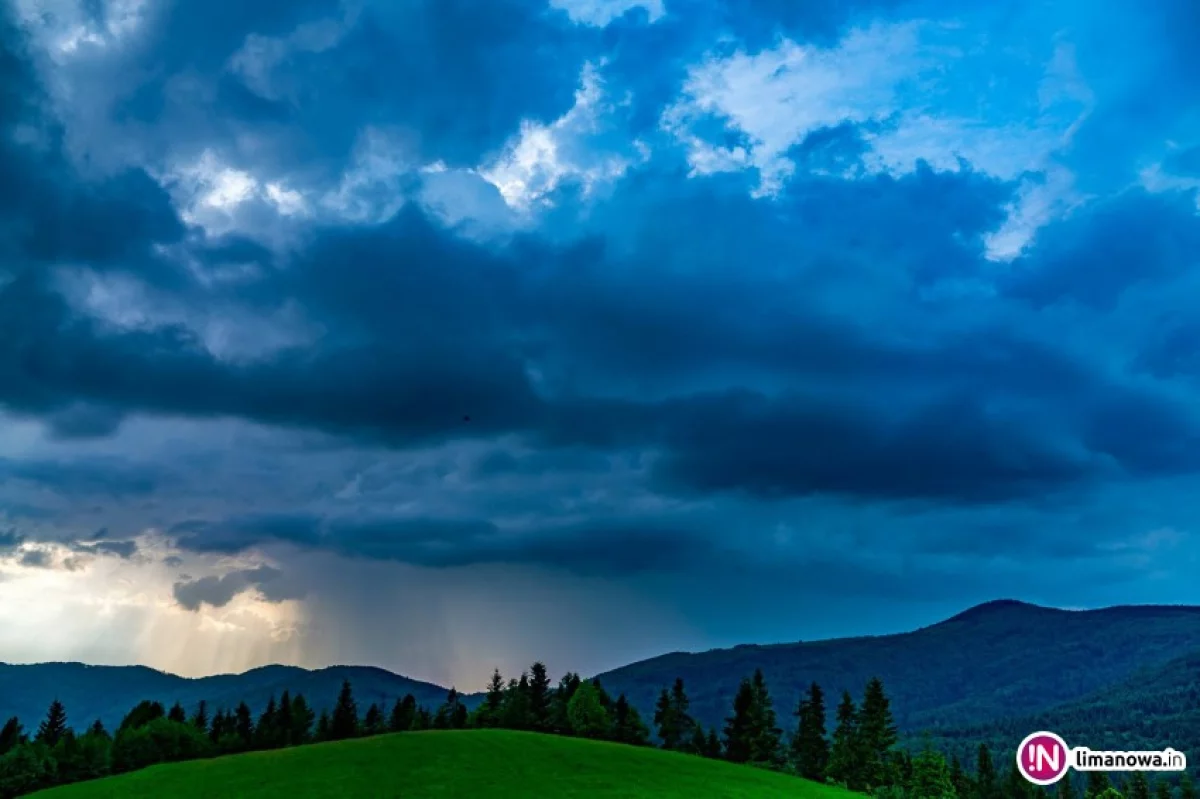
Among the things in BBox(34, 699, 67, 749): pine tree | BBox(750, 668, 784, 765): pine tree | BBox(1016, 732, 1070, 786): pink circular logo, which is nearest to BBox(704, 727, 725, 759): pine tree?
BBox(750, 668, 784, 765): pine tree

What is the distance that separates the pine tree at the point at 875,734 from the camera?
14625 cm

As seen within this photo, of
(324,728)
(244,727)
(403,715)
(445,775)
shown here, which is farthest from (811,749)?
(244,727)

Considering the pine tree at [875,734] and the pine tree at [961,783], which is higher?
the pine tree at [875,734]

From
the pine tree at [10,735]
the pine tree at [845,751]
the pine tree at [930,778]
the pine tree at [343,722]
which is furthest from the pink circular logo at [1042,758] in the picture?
the pine tree at [10,735]

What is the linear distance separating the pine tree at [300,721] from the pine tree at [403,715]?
1616 cm

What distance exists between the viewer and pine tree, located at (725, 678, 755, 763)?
508 ft

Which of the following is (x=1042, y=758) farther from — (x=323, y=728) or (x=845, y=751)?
(x=323, y=728)

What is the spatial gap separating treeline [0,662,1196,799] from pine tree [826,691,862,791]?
169 mm

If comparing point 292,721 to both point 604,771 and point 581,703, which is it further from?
point 604,771

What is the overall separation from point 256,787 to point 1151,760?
246 feet

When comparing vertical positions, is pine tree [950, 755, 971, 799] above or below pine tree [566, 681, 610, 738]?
below

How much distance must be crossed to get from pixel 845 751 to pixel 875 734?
19.2 feet

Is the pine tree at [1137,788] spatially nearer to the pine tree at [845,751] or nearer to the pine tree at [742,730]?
the pine tree at [845,751]

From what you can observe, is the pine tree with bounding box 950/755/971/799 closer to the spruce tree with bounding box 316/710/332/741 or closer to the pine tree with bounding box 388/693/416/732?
the pine tree with bounding box 388/693/416/732
